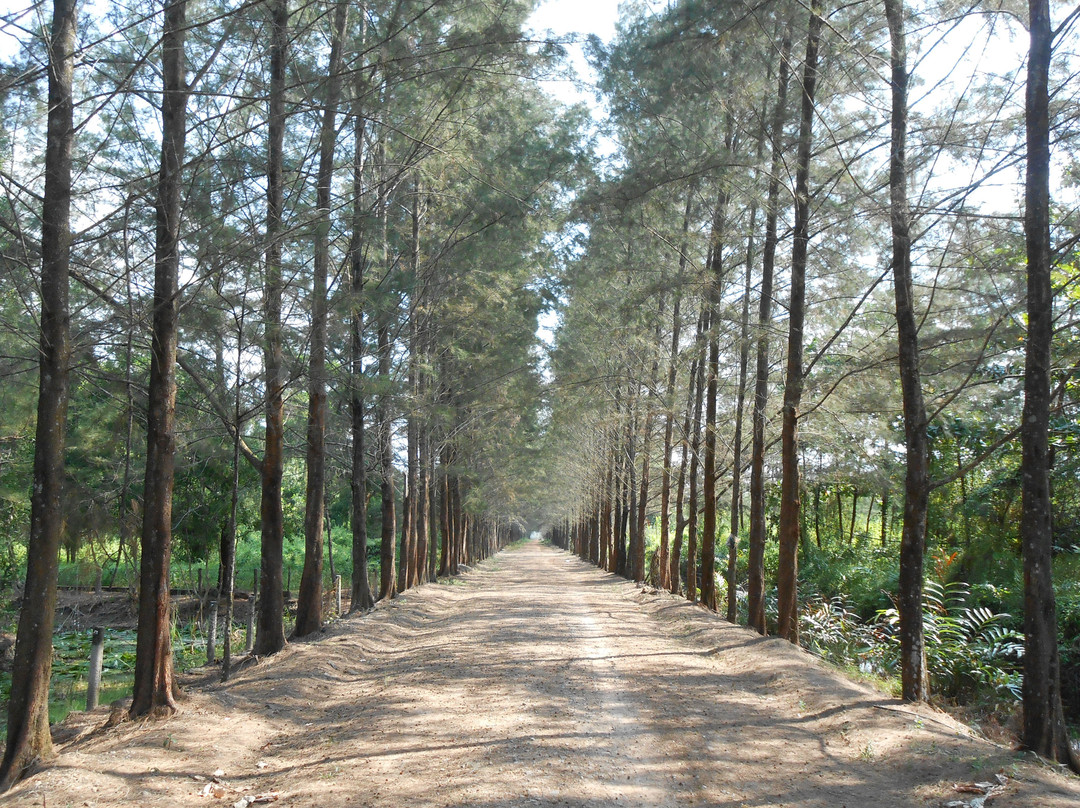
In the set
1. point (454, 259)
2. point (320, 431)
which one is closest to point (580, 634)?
point (320, 431)

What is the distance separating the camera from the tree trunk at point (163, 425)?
22.3ft

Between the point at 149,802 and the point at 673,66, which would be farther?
the point at 673,66

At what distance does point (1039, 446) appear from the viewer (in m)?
6.07

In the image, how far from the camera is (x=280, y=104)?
877 centimetres

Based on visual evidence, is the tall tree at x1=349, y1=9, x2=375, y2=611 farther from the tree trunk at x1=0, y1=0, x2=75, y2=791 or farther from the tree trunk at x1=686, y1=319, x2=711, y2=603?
the tree trunk at x1=686, y1=319, x2=711, y2=603

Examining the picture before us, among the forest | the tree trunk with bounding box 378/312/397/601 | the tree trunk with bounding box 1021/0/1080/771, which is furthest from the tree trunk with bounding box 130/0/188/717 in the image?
the tree trunk with bounding box 378/312/397/601

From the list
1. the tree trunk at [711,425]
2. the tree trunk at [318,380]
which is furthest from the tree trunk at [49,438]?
the tree trunk at [711,425]

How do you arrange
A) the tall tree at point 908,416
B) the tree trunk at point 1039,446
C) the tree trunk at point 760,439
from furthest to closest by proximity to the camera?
the tree trunk at point 760,439, the tall tree at point 908,416, the tree trunk at point 1039,446

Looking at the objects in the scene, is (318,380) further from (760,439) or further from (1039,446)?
(1039,446)

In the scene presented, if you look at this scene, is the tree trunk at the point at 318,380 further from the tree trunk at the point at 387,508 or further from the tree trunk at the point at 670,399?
the tree trunk at the point at 670,399

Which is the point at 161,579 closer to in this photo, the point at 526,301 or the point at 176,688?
the point at 176,688

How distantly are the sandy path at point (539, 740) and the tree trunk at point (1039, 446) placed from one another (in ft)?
1.97

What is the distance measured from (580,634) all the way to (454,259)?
6.69 metres

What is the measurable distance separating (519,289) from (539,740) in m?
13.4
